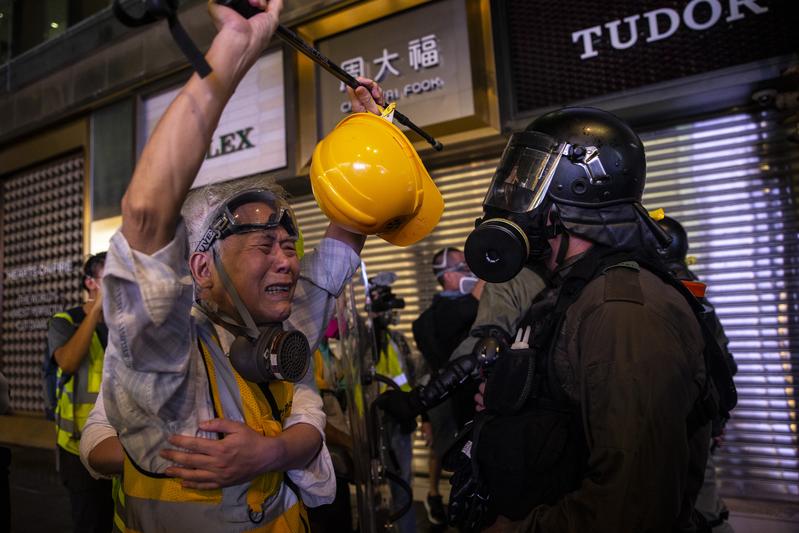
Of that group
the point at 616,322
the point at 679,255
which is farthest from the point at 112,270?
the point at 679,255

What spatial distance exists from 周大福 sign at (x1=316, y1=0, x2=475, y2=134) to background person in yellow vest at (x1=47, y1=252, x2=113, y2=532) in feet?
11.1

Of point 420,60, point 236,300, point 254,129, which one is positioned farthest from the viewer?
point 254,129

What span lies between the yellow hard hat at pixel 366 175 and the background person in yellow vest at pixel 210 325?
163mm

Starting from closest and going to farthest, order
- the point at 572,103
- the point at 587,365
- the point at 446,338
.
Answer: the point at 587,365 → the point at 446,338 → the point at 572,103

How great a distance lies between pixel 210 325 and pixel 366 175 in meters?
0.61

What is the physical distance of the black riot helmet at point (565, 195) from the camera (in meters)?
1.64

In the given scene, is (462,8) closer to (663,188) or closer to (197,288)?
(663,188)

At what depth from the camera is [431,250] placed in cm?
557

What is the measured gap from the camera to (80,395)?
11.7ft

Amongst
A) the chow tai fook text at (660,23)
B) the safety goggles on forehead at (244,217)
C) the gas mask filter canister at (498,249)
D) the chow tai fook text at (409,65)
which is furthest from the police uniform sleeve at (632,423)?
the chow tai fook text at (409,65)

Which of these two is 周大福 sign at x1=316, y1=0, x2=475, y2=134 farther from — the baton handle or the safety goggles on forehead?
the safety goggles on forehead

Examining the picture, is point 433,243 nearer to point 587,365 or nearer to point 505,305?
point 505,305

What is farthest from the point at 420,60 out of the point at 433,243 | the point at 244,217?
the point at 244,217

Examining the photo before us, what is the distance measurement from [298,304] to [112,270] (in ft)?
3.15
